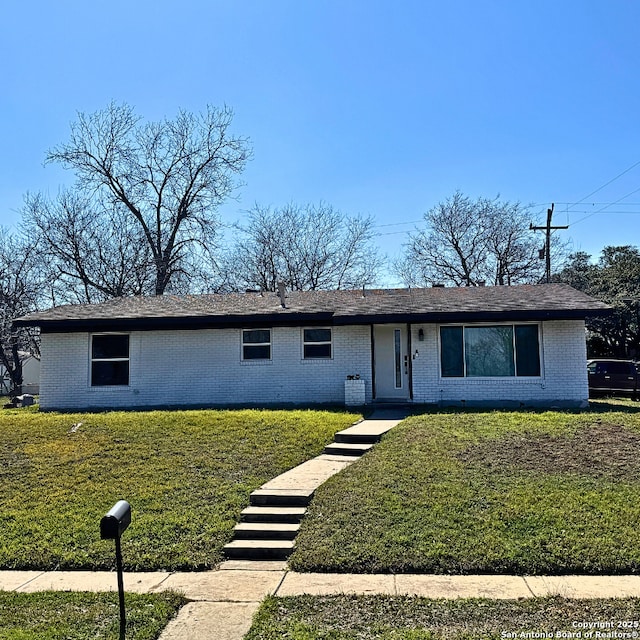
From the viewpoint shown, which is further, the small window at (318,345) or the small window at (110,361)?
the small window at (110,361)

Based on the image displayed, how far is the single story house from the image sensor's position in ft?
50.3

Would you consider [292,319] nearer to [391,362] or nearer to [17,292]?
[391,362]

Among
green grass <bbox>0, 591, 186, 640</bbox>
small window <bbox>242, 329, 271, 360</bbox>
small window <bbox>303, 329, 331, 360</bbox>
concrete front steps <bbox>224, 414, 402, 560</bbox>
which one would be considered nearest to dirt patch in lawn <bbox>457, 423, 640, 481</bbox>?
concrete front steps <bbox>224, 414, 402, 560</bbox>

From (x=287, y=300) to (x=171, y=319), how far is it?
406 centimetres

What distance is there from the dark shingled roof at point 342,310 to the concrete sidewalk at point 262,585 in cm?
1018

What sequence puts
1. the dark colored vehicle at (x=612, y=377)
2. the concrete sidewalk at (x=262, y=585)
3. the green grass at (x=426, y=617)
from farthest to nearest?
the dark colored vehicle at (x=612, y=377), the concrete sidewalk at (x=262, y=585), the green grass at (x=426, y=617)

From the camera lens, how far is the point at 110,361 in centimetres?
1695

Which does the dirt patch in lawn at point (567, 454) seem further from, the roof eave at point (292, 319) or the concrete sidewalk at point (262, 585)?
the roof eave at point (292, 319)

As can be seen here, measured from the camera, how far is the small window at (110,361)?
55.5ft

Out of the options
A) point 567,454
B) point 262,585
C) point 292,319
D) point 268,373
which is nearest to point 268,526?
point 262,585

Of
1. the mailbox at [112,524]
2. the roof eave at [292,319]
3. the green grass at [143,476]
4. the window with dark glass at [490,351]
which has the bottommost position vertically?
the green grass at [143,476]

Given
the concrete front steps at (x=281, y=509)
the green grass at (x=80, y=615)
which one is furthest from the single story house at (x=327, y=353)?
the green grass at (x=80, y=615)

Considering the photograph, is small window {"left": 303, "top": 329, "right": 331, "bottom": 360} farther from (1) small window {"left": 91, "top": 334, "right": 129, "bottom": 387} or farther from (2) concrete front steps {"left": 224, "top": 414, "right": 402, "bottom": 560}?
(2) concrete front steps {"left": 224, "top": 414, "right": 402, "bottom": 560}

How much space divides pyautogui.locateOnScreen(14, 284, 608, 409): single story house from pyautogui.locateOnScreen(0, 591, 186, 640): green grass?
34.2 feet
